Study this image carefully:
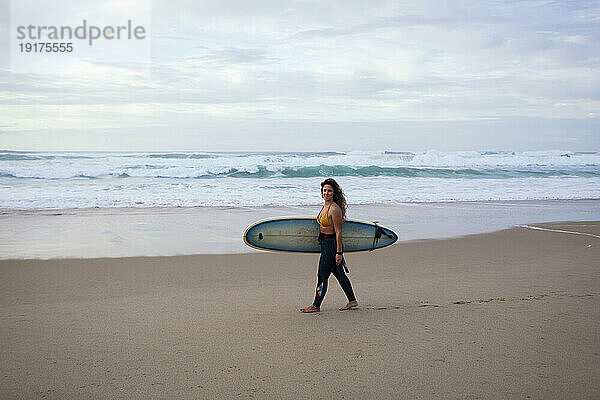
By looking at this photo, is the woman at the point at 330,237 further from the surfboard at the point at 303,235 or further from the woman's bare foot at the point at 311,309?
the surfboard at the point at 303,235

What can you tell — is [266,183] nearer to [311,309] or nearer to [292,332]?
[311,309]

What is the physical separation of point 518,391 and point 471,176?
28150 mm

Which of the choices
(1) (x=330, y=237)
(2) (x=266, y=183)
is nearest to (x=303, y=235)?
(1) (x=330, y=237)

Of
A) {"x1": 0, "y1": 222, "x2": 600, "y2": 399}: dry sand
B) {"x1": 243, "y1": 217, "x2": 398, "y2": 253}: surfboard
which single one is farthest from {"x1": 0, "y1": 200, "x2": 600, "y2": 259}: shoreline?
{"x1": 243, "y1": 217, "x2": 398, "y2": 253}: surfboard

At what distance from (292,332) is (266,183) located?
19.0 metres

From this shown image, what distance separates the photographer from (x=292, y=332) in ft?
14.1

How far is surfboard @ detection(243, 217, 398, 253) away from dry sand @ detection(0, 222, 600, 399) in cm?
53

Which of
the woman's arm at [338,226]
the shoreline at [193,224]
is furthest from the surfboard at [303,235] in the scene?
the shoreline at [193,224]

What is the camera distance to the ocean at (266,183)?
52.1 ft

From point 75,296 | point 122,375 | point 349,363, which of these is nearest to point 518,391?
point 349,363

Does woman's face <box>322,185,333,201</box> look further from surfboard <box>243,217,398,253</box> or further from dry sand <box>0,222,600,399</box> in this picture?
dry sand <box>0,222,600,399</box>

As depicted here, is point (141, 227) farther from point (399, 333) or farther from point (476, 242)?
point (399, 333)

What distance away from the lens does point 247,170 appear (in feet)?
98.9

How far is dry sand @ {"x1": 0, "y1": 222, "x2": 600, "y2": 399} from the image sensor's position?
11.0 feet
